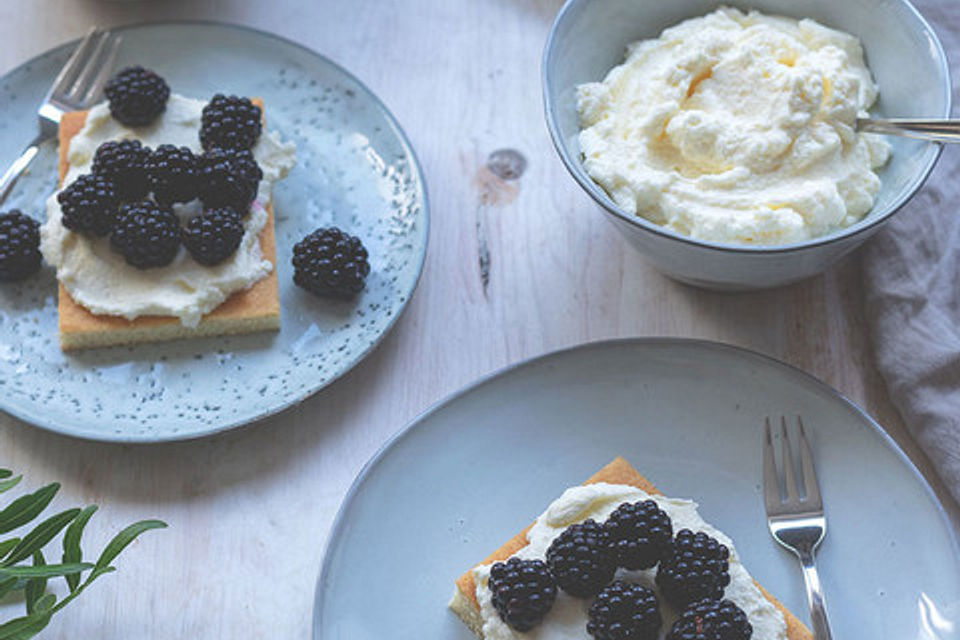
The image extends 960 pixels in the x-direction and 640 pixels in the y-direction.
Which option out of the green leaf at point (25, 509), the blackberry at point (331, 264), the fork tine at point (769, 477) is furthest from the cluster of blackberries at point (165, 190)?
the fork tine at point (769, 477)

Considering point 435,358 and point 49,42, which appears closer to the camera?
point 435,358

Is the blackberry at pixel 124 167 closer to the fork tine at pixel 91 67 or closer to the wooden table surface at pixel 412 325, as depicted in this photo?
the fork tine at pixel 91 67

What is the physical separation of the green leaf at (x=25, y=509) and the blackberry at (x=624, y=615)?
31.9 inches

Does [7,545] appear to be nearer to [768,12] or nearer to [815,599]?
[815,599]

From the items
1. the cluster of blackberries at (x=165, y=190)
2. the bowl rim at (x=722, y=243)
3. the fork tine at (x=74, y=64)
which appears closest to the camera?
the bowl rim at (x=722, y=243)

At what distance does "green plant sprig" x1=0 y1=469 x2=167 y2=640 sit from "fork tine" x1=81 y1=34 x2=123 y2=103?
92cm

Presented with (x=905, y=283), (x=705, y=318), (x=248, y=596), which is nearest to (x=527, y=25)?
(x=705, y=318)

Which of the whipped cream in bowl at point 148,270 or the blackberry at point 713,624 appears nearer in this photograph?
the blackberry at point 713,624

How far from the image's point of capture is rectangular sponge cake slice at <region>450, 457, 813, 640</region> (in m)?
1.78

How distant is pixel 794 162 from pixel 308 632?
1098 millimetres

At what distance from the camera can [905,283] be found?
6.97ft

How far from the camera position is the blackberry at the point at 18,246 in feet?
6.93

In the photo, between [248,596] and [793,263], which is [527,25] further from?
[248,596]

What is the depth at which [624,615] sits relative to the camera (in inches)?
66.1
